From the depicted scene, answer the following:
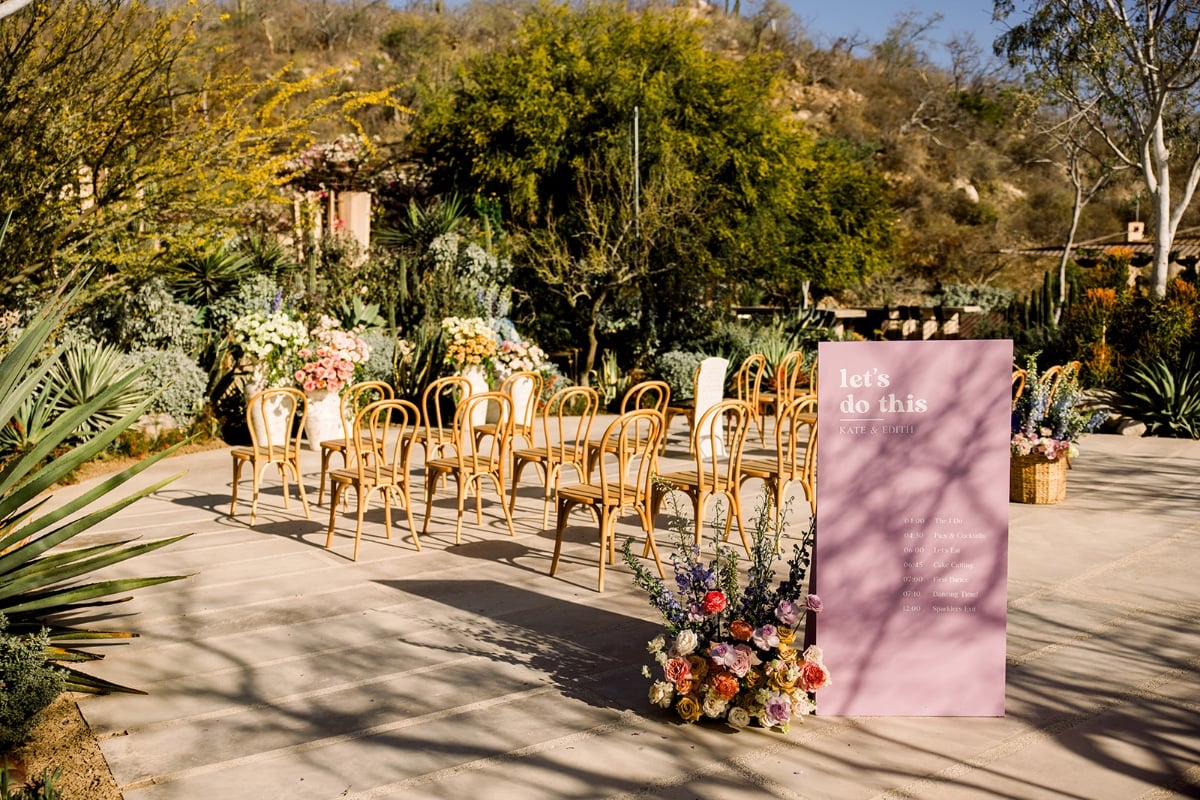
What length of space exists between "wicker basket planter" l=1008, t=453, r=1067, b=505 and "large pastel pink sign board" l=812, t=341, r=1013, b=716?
4.10 metres

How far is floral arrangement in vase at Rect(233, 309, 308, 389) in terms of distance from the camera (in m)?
10.0

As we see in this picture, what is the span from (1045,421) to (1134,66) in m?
15.5

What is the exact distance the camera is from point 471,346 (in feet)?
36.8

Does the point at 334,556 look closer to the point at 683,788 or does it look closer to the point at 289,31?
the point at 683,788

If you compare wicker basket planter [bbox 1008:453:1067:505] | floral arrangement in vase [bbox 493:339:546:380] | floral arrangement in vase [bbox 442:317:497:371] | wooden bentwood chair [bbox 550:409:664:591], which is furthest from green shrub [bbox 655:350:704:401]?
wooden bentwood chair [bbox 550:409:664:591]

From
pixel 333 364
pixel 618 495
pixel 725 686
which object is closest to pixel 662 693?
pixel 725 686

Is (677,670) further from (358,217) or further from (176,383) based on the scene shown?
(358,217)

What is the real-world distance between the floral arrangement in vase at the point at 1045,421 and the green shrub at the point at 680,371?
553cm

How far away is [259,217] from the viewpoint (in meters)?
15.6

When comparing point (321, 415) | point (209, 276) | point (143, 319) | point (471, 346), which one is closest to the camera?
point (321, 415)

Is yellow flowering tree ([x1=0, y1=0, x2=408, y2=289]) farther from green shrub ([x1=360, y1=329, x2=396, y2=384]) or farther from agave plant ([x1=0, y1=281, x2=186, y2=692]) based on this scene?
agave plant ([x1=0, y1=281, x2=186, y2=692])

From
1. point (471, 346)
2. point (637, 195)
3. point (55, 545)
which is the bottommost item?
point (55, 545)

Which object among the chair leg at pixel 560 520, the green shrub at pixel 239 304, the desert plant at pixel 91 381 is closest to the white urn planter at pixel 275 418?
the desert plant at pixel 91 381

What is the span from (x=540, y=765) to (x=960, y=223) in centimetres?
3720
